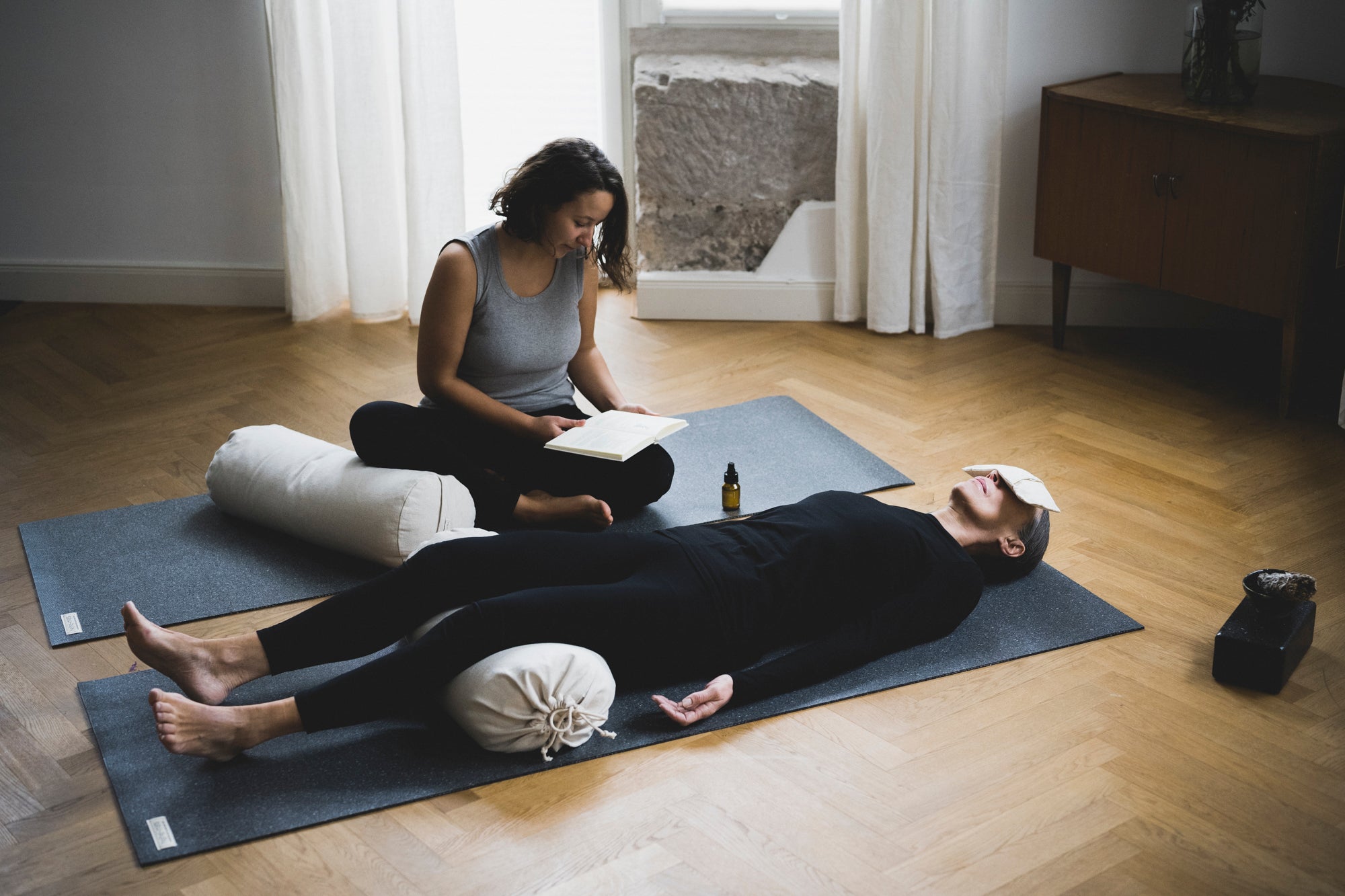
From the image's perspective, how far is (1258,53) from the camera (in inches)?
133

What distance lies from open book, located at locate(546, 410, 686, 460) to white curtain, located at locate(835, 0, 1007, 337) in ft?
4.93

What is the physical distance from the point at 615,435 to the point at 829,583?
0.62 m

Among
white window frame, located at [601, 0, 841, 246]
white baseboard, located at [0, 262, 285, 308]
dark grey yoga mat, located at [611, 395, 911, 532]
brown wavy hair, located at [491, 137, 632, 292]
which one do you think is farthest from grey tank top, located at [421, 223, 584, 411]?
white baseboard, located at [0, 262, 285, 308]

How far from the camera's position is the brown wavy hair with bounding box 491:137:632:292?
2508 mm

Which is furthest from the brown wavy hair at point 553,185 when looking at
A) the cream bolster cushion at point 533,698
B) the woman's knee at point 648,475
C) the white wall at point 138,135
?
the white wall at point 138,135

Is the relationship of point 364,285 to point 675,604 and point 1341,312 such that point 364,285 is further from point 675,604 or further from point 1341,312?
point 1341,312

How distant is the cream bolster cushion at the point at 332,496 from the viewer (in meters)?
2.54

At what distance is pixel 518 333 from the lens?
8.93 feet

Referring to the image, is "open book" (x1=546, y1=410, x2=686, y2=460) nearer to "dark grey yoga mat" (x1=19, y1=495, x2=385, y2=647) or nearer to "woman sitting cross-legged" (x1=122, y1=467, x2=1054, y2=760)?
"woman sitting cross-legged" (x1=122, y1=467, x2=1054, y2=760)

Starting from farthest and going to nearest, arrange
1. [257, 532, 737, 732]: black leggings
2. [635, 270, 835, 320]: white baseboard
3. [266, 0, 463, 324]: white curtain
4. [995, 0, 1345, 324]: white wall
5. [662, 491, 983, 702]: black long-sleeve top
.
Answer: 1. [635, 270, 835, 320]: white baseboard
2. [266, 0, 463, 324]: white curtain
3. [995, 0, 1345, 324]: white wall
4. [662, 491, 983, 702]: black long-sleeve top
5. [257, 532, 737, 732]: black leggings

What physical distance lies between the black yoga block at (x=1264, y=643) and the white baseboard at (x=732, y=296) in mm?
2076

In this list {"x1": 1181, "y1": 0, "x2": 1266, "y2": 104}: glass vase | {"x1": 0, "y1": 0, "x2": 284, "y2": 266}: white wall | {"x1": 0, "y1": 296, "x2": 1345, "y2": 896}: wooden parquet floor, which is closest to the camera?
{"x1": 0, "y1": 296, "x2": 1345, "y2": 896}: wooden parquet floor

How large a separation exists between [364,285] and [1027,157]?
2.15m

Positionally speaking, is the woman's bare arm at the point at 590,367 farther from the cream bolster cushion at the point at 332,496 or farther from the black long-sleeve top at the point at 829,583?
the black long-sleeve top at the point at 829,583
